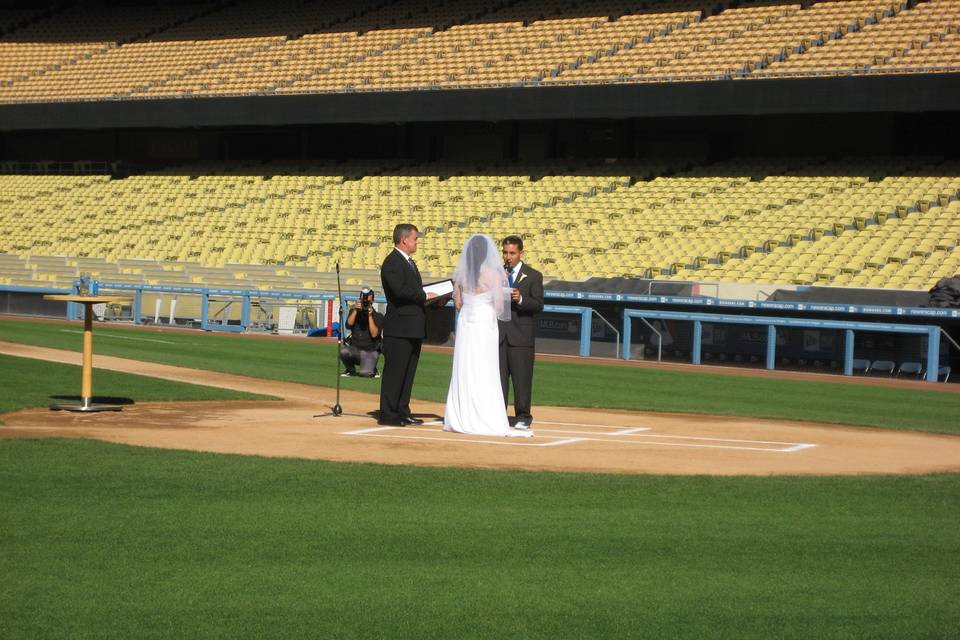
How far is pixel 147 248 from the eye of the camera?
141 feet

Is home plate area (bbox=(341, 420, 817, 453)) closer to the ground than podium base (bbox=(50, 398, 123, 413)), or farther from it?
closer to the ground

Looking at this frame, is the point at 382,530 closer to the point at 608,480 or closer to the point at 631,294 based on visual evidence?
the point at 608,480

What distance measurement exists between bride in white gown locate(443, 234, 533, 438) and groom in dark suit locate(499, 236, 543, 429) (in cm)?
42

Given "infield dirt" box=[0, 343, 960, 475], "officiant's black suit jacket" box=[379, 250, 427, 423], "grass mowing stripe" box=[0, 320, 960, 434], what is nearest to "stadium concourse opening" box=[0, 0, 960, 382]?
"grass mowing stripe" box=[0, 320, 960, 434]

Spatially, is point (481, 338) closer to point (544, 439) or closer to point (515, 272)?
point (515, 272)

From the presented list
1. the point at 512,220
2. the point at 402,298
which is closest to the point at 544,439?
the point at 402,298

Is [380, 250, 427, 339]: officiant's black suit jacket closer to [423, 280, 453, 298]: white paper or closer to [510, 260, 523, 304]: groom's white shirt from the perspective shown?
[423, 280, 453, 298]: white paper

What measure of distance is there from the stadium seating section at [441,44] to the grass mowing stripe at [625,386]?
15584 millimetres

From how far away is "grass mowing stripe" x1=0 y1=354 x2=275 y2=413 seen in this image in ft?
49.1

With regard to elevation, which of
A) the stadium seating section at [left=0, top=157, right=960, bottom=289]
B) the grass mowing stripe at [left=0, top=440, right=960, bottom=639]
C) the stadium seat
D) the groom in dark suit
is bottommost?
the grass mowing stripe at [left=0, top=440, right=960, bottom=639]

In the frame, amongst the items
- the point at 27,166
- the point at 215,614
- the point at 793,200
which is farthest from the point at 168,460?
the point at 27,166

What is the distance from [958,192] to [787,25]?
29.5ft

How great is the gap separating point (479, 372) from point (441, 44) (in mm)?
34779

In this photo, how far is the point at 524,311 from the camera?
13445 millimetres
